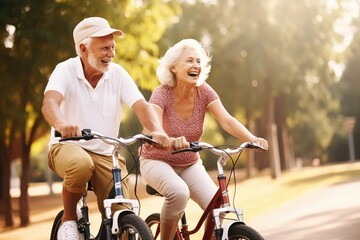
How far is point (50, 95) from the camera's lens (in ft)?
16.9

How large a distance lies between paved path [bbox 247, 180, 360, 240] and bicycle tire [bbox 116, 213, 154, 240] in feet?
15.3

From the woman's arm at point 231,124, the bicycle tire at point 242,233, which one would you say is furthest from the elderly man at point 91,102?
the bicycle tire at point 242,233

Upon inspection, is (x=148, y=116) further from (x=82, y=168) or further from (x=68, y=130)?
(x=68, y=130)

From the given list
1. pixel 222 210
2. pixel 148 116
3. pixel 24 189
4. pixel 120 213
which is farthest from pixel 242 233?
pixel 24 189

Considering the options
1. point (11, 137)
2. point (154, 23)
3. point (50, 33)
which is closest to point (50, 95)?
point (50, 33)

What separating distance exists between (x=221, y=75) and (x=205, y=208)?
24176 mm

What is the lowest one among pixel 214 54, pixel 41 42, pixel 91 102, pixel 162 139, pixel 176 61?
pixel 162 139

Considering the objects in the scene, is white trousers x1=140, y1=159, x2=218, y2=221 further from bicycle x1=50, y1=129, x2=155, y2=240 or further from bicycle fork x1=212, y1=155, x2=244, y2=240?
bicycle x1=50, y1=129, x2=155, y2=240

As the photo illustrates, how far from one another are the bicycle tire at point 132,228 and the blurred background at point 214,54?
939 cm

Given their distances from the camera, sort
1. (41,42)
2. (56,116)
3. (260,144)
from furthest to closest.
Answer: (41,42)
(260,144)
(56,116)

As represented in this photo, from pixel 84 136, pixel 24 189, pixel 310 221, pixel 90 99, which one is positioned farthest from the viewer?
pixel 24 189

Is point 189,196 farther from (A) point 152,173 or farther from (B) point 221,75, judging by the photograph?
(B) point 221,75

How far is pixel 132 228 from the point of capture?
4.73 metres

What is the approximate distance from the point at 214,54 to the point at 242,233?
2471cm
